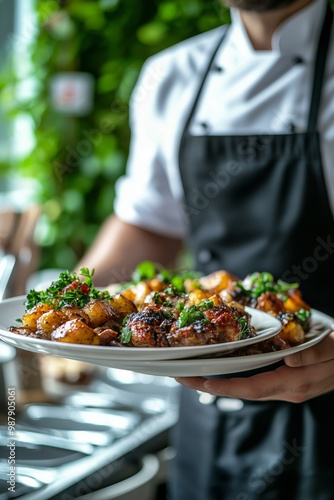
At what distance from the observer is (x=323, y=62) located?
1592mm

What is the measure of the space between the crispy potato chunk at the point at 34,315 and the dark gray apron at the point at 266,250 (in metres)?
0.69

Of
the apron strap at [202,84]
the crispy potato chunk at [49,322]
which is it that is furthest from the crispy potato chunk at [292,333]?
the apron strap at [202,84]

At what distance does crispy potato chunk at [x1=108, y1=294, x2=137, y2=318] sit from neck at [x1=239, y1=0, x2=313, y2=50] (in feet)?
2.67

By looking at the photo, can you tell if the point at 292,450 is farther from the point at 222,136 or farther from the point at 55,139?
the point at 55,139

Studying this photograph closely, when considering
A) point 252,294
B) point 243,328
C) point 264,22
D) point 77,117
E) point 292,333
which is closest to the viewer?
point 243,328

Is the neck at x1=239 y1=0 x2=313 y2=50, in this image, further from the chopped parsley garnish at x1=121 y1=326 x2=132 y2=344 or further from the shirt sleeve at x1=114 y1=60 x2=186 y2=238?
the chopped parsley garnish at x1=121 y1=326 x2=132 y2=344

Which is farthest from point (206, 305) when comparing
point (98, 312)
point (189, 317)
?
point (98, 312)

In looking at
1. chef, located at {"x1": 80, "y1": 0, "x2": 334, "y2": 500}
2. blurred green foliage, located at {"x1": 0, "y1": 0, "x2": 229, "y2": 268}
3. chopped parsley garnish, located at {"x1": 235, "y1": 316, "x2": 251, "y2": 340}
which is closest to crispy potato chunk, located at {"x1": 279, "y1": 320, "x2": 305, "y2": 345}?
chopped parsley garnish, located at {"x1": 235, "y1": 316, "x2": 251, "y2": 340}

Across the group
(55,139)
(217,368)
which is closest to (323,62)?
(217,368)

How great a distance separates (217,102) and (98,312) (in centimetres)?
89

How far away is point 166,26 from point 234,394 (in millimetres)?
2493

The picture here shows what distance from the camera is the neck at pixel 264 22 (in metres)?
1.58

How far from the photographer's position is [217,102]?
1.69 meters

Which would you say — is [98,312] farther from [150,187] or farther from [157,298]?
[150,187]
